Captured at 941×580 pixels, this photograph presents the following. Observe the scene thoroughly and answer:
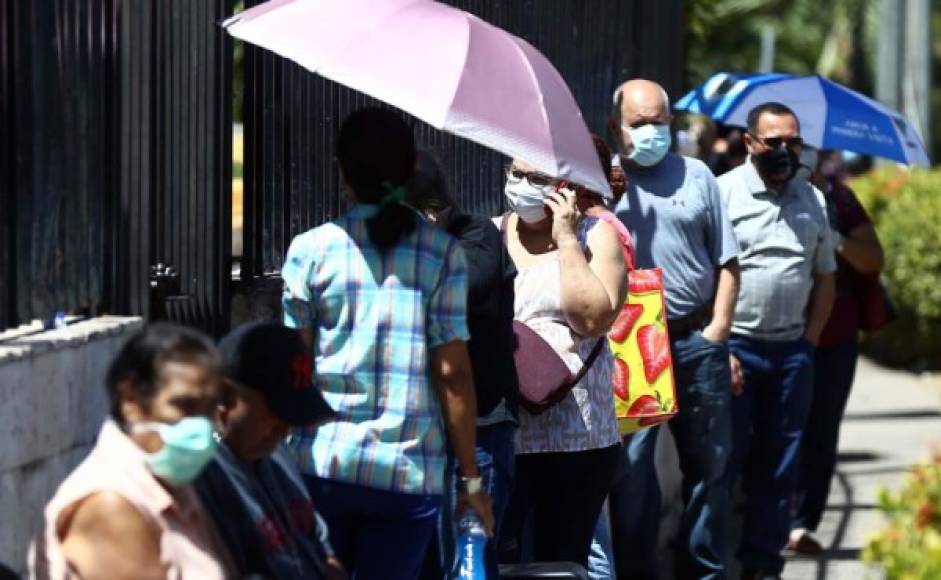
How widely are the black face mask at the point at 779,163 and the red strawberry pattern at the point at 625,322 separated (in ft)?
5.07

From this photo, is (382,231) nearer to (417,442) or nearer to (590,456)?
(417,442)

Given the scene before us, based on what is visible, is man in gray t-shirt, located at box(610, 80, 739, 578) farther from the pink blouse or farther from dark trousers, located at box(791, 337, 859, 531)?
the pink blouse

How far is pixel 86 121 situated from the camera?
4.84 meters

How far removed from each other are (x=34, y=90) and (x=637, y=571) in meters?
4.09

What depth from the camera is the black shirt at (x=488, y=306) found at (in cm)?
535

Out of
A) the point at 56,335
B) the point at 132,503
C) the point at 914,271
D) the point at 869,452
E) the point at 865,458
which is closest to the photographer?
the point at 132,503

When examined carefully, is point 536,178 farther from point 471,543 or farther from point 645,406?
point 471,543

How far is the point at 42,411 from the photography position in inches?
174

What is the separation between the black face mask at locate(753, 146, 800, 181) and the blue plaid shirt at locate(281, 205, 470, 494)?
3.74m

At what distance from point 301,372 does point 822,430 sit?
19.6 ft

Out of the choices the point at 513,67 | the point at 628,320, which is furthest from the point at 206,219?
the point at 628,320

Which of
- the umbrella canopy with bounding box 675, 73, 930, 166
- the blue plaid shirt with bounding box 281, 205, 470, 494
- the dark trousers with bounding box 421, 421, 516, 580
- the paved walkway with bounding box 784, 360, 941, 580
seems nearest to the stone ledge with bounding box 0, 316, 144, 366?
the blue plaid shirt with bounding box 281, 205, 470, 494

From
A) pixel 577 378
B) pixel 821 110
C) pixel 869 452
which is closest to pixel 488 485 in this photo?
pixel 577 378

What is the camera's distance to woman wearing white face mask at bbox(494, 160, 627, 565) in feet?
19.5
